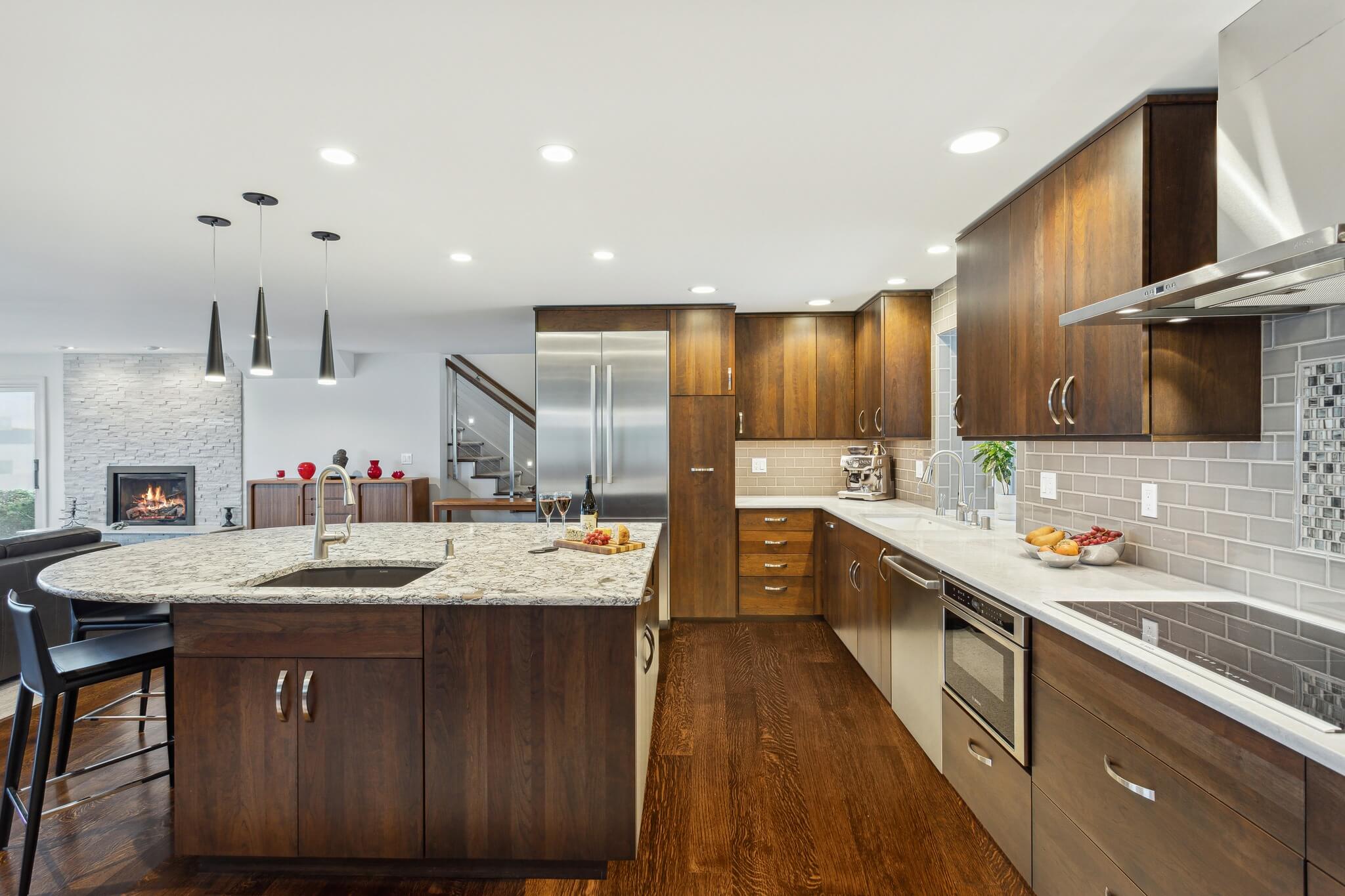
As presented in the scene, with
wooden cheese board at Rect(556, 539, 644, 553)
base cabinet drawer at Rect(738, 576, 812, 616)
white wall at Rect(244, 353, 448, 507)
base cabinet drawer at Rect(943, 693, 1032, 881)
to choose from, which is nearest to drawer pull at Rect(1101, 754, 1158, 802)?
base cabinet drawer at Rect(943, 693, 1032, 881)

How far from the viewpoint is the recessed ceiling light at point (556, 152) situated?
220 centimetres

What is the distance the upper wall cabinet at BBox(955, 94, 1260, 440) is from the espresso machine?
99.7 inches

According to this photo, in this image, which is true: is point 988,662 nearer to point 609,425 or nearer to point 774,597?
point 774,597

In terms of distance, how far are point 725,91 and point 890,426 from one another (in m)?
3.07

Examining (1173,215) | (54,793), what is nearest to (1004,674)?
(1173,215)

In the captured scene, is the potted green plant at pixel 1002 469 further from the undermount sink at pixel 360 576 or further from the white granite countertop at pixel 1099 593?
the undermount sink at pixel 360 576

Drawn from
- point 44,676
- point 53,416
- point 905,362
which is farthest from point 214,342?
point 53,416

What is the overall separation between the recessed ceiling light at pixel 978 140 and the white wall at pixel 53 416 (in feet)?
33.0

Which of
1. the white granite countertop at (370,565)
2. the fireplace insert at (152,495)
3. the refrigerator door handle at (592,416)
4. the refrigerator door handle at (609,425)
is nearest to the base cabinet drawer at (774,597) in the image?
the refrigerator door handle at (609,425)

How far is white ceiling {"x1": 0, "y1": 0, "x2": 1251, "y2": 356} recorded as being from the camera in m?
1.57

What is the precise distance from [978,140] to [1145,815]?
1.94 m

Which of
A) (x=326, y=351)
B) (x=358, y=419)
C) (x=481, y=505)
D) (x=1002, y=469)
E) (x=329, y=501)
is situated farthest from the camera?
(x=358, y=419)

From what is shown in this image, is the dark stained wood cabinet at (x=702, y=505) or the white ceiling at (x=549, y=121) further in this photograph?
the dark stained wood cabinet at (x=702, y=505)

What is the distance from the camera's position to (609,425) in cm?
478
